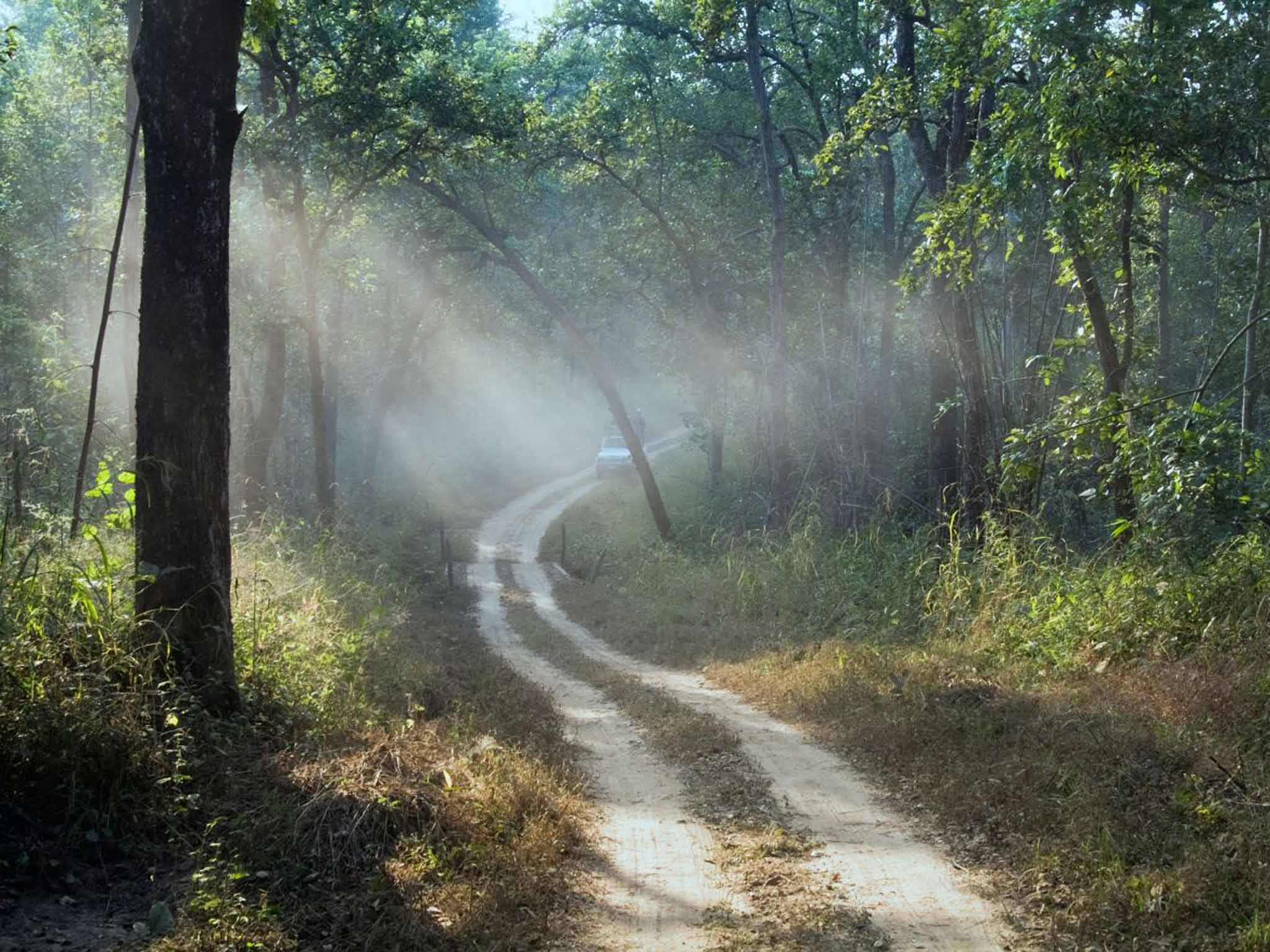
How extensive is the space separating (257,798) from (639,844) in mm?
2239

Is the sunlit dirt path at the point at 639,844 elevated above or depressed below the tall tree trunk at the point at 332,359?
below

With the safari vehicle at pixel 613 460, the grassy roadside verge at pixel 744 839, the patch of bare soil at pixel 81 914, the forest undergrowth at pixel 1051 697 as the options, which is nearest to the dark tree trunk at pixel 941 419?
the forest undergrowth at pixel 1051 697

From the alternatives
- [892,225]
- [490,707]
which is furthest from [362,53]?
[490,707]

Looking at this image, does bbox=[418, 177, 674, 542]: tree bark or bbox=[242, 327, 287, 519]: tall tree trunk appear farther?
bbox=[418, 177, 674, 542]: tree bark

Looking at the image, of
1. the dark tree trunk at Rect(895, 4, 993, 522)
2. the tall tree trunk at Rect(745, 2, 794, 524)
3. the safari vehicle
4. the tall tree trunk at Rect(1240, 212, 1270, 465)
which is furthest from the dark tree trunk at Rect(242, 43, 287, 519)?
the safari vehicle

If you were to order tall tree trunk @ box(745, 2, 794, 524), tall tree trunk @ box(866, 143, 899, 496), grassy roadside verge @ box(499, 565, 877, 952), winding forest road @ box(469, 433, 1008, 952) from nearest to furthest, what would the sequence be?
grassy roadside verge @ box(499, 565, 877, 952) < winding forest road @ box(469, 433, 1008, 952) < tall tree trunk @ box(745, 2, 794, 524) < tall tree trunk @ box(866, 143, 899, 496)

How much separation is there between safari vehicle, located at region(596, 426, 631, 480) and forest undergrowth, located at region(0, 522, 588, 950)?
109 ft

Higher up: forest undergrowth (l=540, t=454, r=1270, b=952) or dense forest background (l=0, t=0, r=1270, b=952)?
dense forest background (l=0, t=0, r=1270, b=952)

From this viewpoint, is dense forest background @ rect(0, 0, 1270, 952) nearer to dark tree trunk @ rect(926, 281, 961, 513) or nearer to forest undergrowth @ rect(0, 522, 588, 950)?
forest undergrowth @ rect(0, 522, 588, 950)

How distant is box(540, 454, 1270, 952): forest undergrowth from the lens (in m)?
5.11

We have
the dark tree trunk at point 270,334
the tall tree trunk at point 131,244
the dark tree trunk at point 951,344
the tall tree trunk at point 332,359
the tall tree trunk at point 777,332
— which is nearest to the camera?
the dark tree trunk at point 951,344

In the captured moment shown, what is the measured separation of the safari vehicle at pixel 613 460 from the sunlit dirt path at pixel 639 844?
29167 mm

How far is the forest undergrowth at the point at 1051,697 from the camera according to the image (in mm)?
5109

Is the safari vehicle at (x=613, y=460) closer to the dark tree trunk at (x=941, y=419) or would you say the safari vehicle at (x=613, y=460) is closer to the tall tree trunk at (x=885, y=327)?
the tall tree trunk at (x=885, y=327)
